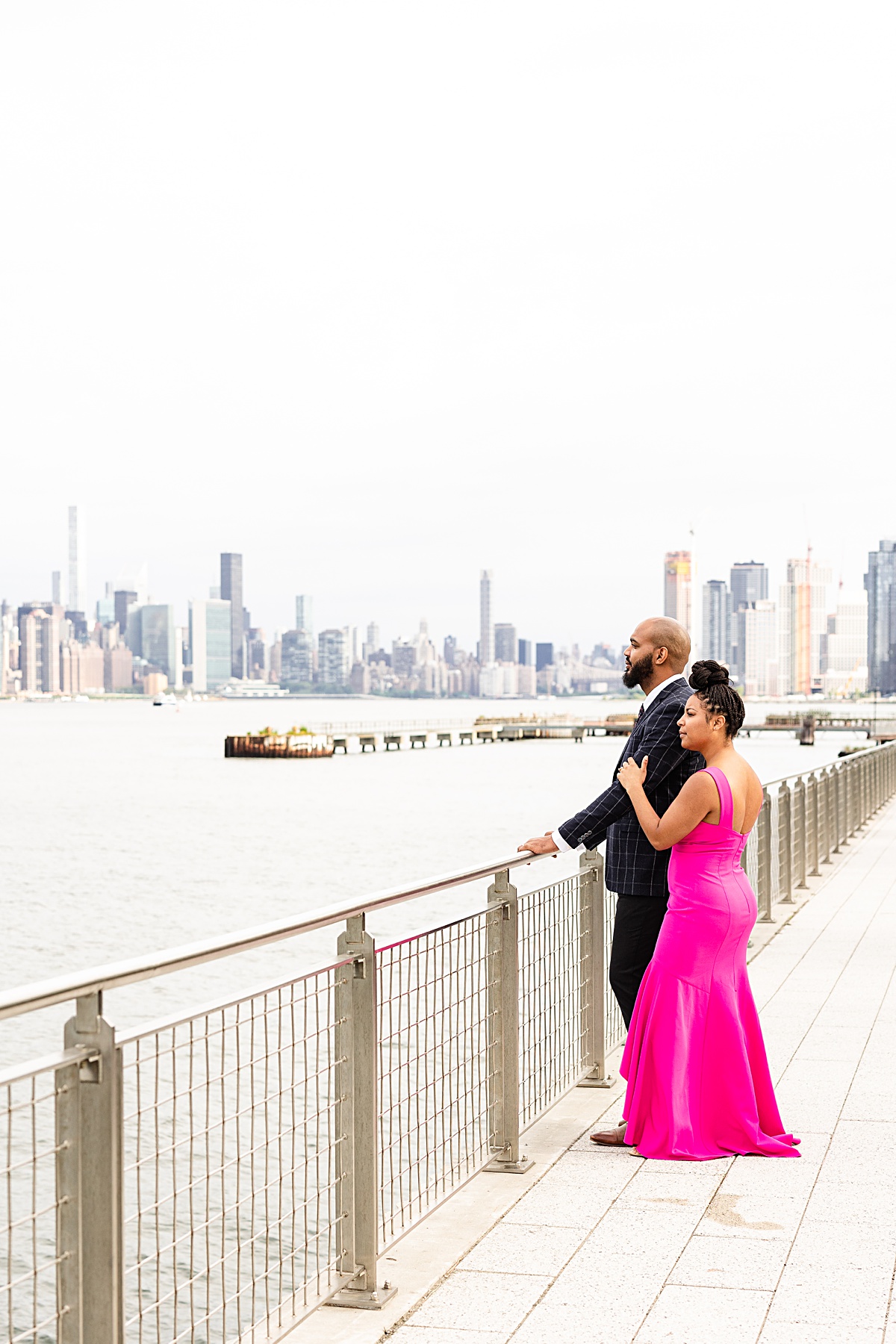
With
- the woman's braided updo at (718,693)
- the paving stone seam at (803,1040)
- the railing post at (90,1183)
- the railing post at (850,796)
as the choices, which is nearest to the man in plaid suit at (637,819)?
the woman's braided updo at (718,693)

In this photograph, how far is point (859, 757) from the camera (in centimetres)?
2036

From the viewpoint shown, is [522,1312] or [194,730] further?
[194,730]

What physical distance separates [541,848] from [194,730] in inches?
7018

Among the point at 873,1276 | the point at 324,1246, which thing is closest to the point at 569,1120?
the point at 873,1276

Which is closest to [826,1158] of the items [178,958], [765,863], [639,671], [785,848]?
[639,671]

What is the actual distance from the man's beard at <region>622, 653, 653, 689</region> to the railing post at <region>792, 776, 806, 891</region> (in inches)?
348

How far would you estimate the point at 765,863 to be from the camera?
11656 millimetres

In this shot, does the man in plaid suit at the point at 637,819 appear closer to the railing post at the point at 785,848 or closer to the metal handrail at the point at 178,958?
the metal handrail at the point at 178,958

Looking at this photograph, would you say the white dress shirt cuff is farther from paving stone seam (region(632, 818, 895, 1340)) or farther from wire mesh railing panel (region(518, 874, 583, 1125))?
paving stone seam (region(632, 818, 895, 1340))

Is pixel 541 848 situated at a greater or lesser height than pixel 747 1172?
greater

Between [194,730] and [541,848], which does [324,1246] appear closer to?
[541,848]

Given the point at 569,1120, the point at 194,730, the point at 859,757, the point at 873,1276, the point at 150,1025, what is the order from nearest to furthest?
1. the point at 150,1025
2. the point at 873,1276
3. the point at 569,1120
4. the point at 859,757
5. the point at 194,730

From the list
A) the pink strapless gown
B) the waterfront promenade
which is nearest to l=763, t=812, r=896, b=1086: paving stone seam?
the waterfront promenade

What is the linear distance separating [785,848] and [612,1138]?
822 centimetres
